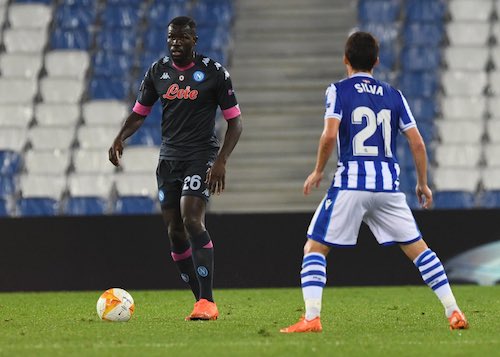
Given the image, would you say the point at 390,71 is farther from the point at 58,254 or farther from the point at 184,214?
the point at 184,214

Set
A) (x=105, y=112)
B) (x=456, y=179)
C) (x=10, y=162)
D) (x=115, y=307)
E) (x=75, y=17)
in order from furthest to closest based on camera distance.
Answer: (x=75, y=17) → (x=105, y=112) → (x=10, y=162) → (x=456, y=179) → (x=115, y=307)

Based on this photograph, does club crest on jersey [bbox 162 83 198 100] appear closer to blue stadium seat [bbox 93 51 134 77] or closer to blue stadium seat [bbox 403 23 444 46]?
blue stadium seat [bbox 93 51 134 77]

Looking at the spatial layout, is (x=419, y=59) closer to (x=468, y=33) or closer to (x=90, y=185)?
(x=468, y=33)

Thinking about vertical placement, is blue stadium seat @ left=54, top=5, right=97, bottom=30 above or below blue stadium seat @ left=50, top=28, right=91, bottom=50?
above

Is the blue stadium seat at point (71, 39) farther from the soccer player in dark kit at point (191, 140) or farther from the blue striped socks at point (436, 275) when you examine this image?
the blue striped socks at point (436, 275)

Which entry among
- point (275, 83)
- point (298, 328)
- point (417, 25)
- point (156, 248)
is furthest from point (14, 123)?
point (298, 328)

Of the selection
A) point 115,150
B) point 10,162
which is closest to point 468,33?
point 10,162

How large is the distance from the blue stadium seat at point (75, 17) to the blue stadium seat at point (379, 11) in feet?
12.5

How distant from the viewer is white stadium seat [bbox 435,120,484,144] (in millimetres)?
13930

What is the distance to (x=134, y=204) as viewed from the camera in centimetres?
1334

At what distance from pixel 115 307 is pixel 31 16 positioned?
10.2 meters

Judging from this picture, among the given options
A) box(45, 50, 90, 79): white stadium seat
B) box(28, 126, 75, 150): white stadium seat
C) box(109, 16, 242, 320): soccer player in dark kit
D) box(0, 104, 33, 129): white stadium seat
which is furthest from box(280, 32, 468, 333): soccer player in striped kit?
box(45, 50, 90, 79): white stadium seat

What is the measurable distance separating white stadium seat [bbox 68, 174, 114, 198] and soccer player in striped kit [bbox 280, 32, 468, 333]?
7.82 metres

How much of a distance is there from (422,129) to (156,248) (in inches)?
169
